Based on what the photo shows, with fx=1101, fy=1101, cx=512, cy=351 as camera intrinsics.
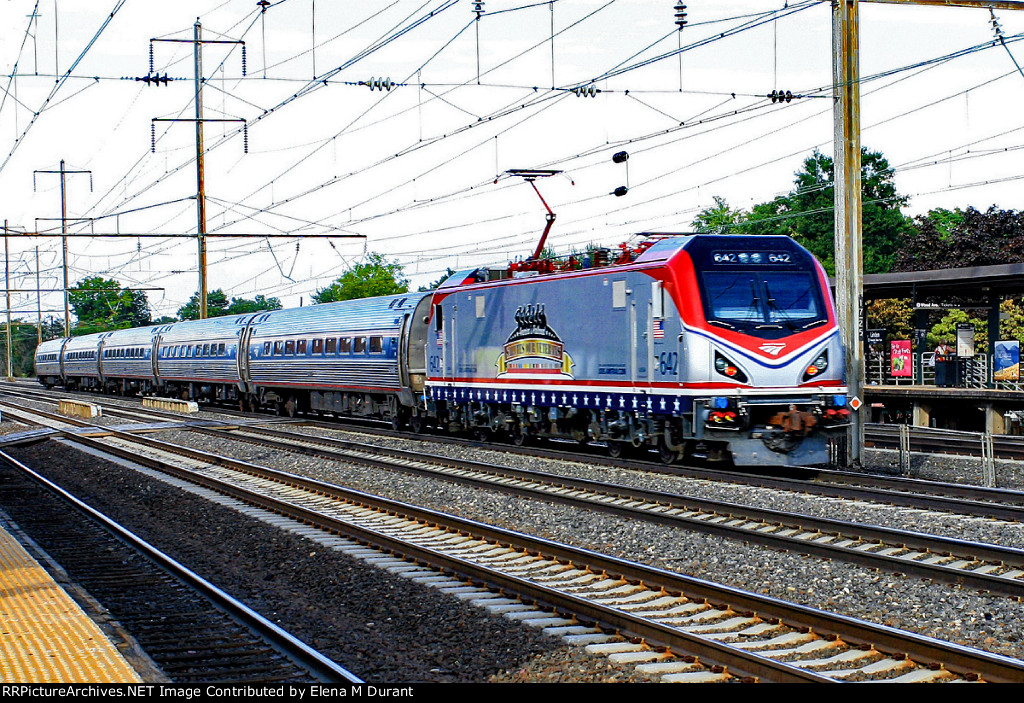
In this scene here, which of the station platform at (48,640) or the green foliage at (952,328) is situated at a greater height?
the green foliage at (952,328)

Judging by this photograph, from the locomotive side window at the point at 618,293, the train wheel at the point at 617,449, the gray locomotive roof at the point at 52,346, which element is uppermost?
the locomotive side window at the point at 618,293

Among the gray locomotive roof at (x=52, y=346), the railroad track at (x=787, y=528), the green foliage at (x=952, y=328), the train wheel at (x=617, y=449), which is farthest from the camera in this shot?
the gray locomotive roof at (x=52, y=346)

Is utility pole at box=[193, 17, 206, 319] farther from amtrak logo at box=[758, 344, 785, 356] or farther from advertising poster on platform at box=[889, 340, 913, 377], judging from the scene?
amtrak logo at box=[758, 344, 785, 356]

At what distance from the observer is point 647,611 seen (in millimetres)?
8570

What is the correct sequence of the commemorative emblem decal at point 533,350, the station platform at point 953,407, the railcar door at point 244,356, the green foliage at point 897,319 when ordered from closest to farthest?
the commemorative emblem decal at point 533,350 → the station platform at point 953,407 → the railcar door at point 244,356 → the green foliage at point 897,319

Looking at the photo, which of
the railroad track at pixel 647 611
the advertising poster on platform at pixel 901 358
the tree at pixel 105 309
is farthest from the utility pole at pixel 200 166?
the tree at pixel 105 309

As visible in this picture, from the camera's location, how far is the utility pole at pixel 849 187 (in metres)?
17.7

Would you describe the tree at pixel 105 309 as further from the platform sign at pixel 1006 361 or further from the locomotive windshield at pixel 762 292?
the locomotive windshield at pixel 762 292

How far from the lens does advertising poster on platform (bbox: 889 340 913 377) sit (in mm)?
32125

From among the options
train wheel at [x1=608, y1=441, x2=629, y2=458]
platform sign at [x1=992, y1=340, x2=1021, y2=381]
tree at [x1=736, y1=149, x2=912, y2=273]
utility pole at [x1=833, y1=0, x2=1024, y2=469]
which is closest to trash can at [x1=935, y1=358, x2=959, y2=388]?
platform sign at [x1=992, y1=340, x2=1021, y2=381]

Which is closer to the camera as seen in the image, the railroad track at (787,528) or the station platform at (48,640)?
the station platform at (48,640)

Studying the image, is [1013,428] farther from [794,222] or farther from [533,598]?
[794,222]

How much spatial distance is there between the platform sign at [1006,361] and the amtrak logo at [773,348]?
1518cm

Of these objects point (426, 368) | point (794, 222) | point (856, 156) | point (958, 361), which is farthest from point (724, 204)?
point (856, 156)
